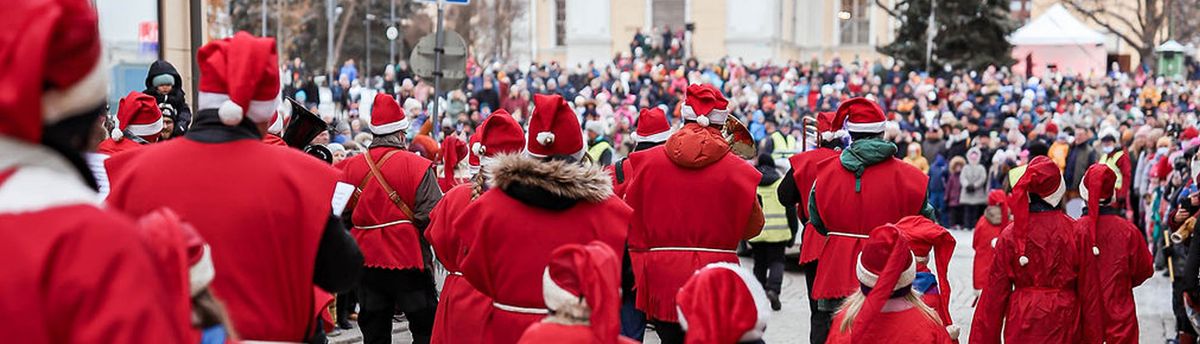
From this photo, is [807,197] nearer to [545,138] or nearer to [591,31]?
[545,138]

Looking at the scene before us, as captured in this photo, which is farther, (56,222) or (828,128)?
(828,128)

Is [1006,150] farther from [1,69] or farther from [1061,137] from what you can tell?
[1,69]

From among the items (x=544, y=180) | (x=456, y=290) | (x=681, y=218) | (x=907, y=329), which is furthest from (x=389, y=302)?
(x=907, y=329)

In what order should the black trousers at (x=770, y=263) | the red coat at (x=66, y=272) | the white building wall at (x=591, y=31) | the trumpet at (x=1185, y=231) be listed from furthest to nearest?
the white building wall at (x=591, y=31), the black trousers at (x=770, y=263), the trumpet at (x=1185, y=231), the red coat at (x=66, y=272)

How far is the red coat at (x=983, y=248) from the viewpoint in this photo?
13398 millimetres

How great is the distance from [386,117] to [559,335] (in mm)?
5361

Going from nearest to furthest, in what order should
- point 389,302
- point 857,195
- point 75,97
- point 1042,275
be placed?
1. point 75,97
2. point 1042,275
3. point 857,195
4. point 389,302

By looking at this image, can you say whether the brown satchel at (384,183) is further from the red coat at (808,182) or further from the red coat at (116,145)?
the red coat at (808,182)

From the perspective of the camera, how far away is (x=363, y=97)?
32094 mm

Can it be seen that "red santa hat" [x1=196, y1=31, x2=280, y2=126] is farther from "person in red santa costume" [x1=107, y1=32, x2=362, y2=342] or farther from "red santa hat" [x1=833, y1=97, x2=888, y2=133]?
"red santa hat" [x1=833, y1=97, x2=888, y2=133]

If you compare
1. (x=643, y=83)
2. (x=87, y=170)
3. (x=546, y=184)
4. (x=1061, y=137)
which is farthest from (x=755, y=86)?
(x=87, y=170)

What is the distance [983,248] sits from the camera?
13758mm

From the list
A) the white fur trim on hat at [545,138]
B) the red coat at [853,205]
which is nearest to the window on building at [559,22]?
the red coat at [853,205]

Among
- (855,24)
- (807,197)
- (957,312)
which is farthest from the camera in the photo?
(855,24)
